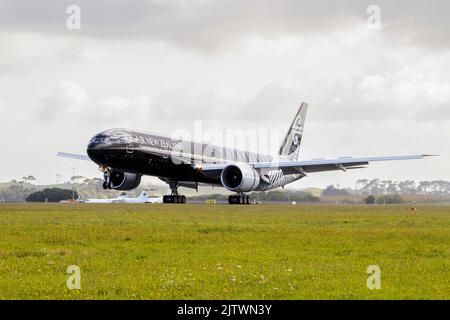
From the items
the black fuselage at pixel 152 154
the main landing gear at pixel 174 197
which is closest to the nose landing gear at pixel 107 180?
the black fuselage at pixel 152 154

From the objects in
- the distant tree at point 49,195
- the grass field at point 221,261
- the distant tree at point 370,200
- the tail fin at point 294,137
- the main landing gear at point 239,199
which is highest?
the tail fin at point 294,137

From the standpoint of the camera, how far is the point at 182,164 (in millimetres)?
63406

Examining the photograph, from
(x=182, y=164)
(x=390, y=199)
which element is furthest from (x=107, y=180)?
(x=390, y=199)

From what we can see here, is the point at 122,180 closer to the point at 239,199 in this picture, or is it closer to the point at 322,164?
the point at 239,199

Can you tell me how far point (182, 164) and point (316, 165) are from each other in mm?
13597

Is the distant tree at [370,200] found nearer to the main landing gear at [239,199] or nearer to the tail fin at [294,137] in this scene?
the tail fin at [294,137]

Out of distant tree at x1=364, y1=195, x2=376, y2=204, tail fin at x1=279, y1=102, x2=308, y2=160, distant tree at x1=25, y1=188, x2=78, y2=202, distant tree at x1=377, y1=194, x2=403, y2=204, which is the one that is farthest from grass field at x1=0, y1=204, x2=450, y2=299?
distant tree at x1=25, y1=188, x2=78, y2=202

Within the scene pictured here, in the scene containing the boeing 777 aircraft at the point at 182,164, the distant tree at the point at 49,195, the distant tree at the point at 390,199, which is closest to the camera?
the boeing 777 aircraft at the point at 182,164

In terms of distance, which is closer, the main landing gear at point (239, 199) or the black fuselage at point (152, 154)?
the black fuselage at point (152, 154)

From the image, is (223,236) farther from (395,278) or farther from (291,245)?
(395,278)

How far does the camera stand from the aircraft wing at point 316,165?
6531 cm

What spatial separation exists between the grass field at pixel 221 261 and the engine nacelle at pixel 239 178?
1253 inches

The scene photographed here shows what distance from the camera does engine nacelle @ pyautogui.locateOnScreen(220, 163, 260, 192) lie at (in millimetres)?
62594
